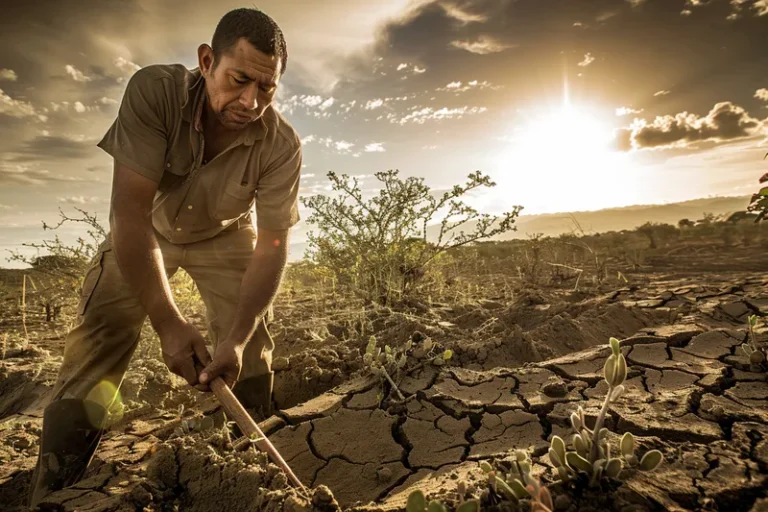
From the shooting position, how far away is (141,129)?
207 centimetres

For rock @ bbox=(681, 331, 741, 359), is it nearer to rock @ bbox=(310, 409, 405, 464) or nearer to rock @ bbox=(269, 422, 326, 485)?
rock @ bbox=(310, 409, 405, 464)

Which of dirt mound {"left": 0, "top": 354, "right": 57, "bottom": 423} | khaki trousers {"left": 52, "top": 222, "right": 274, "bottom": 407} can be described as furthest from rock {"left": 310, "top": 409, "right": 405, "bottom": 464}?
dirt mound {"left": 0, "top": 354, "right": 57, "bottom": 423}

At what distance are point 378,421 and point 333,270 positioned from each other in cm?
248

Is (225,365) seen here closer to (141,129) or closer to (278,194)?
(278,194)

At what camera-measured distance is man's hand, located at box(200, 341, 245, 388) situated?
1866 millimetres

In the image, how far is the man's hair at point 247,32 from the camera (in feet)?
6.65

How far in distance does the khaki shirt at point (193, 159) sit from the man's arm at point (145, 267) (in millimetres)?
112

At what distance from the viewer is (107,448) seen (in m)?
2.34

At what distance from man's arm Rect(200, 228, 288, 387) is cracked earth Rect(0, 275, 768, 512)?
0.98ft

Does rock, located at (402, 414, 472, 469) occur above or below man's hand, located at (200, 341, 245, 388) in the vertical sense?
below

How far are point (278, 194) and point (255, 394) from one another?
1260 millimetres

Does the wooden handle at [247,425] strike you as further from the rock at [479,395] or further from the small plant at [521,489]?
the rock at [479,395]

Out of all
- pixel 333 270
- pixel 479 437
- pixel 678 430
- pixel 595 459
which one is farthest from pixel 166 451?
pixel 333 270

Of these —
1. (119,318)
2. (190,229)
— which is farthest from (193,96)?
(119,318)
